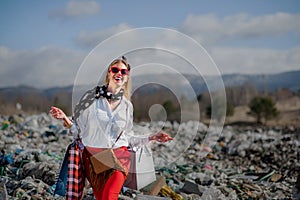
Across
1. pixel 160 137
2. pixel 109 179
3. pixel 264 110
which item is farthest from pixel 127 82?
pixel 264 110

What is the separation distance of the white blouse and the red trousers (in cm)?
9

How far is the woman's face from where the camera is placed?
2.88 meters

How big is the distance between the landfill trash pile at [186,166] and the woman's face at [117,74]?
46 cm

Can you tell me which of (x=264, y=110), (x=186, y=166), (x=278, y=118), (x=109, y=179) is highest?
(x=264, y=110)

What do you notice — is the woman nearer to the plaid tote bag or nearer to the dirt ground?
the plaid tote bag

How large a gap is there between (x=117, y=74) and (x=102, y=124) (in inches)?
14.8

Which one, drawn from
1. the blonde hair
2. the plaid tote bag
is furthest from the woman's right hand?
the blonde hair

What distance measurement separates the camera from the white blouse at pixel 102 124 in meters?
2.79

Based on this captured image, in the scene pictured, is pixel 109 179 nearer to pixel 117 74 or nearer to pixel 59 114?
pixel 59 114

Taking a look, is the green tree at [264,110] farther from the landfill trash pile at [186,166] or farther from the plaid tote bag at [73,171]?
the plaid tote bag at [73,171]

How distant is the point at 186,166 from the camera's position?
6.80 metres

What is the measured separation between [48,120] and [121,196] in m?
7.71

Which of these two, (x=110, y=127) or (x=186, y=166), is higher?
(x=110, y=127)

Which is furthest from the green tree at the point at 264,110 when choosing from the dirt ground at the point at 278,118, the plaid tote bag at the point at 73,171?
the plaid tote bag at the point at 73,171
